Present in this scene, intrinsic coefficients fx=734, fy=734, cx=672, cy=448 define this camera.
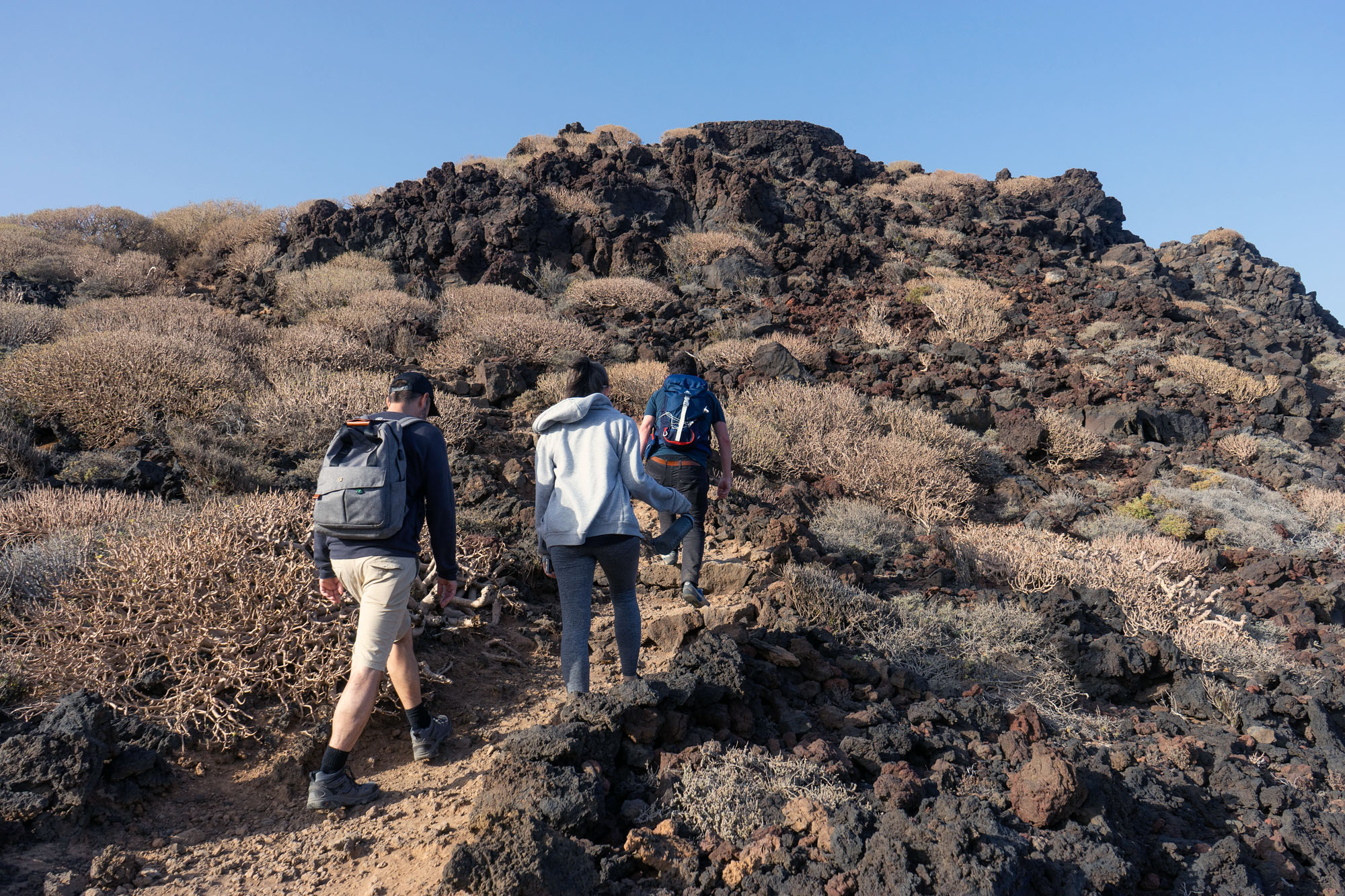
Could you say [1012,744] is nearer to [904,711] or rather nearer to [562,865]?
[904,711]

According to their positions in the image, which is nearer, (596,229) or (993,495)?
(993,495)

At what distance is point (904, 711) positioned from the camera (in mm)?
3436

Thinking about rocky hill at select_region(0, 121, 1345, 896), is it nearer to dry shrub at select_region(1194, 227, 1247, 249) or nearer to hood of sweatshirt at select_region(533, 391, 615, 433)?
hood of sweatshirt at select_region(533, 391, 615, 433)

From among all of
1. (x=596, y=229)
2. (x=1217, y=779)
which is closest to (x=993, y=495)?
(x=1217, y=779)

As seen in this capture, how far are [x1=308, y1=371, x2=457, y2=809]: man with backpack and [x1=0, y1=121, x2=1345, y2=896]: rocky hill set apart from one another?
39 cm

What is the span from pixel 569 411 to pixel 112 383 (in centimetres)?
661

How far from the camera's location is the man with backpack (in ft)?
8.11

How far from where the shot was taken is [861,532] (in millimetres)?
6195

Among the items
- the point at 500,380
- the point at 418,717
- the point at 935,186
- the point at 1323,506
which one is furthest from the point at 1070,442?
the point at 935,186

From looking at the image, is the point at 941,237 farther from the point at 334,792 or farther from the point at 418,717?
the point at 334,792

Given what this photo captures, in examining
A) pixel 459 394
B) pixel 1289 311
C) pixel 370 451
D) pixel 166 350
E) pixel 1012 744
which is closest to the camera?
pixel 370 451

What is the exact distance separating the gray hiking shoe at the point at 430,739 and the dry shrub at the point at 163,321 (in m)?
7.60

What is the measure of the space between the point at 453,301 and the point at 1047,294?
14.8m

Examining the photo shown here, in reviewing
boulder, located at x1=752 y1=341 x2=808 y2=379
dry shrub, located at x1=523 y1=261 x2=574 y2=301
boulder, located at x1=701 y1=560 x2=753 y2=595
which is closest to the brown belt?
boulder, located at x1=701 y1=560 x2=753 y2=595
